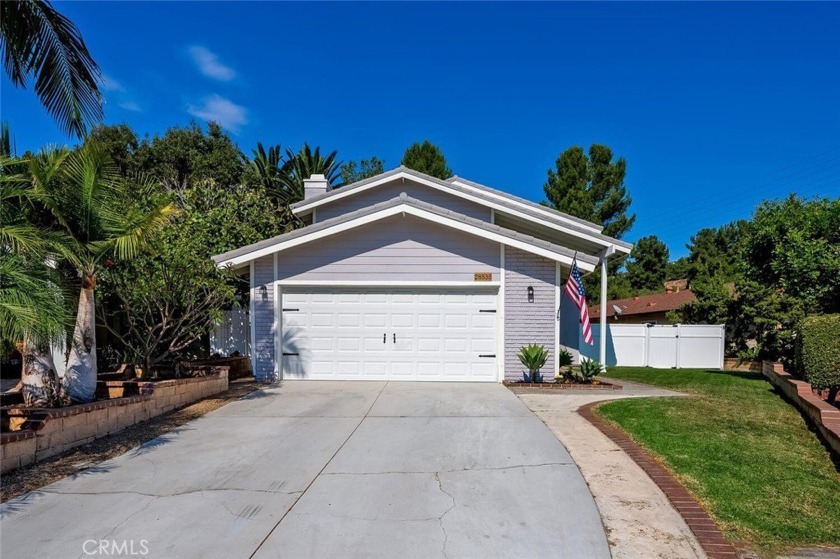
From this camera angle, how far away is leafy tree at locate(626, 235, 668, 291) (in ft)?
141

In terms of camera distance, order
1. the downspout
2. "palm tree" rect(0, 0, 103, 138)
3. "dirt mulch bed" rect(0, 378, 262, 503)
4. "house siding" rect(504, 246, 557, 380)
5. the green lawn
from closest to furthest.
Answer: the green lawn, "dirt mulch bed" rect(0, 378, 262, 503), "palm tree" rect(0, 0, 103, 138), "house siding" rect(504, 246, 557, 380), the downspout

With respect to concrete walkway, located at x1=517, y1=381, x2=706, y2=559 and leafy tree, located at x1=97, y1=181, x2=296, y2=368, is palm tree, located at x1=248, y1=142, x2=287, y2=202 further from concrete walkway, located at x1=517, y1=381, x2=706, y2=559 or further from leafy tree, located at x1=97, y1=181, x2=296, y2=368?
concrete walkway, located at x1=517, y1=381, x2=706, y2=559

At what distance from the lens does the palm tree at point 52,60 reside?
593 centimetres

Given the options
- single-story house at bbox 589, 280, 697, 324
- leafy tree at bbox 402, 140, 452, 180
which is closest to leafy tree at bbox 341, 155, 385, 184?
leafy tree at bbox 402, 140, 452, 180

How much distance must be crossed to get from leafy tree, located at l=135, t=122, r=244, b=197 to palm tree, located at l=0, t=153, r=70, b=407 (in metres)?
22.0

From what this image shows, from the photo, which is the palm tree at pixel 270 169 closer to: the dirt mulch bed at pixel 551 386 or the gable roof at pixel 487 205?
the gable roof at pixel 487 205

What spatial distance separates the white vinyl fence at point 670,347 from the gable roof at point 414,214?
249 inches

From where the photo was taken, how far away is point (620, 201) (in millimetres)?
Answer: 29000

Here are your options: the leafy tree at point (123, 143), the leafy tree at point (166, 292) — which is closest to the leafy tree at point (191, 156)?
the leafy tree at point (123, 143)

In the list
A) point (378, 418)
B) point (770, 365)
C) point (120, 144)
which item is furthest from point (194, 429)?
point (120, 144)

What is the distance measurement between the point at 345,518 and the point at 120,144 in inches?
1172

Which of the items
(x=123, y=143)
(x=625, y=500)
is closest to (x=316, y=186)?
(x=625, y=500)

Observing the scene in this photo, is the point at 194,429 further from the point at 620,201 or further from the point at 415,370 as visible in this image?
the point at 620,201

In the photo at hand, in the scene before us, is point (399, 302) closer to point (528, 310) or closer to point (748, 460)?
point (528, 310)
